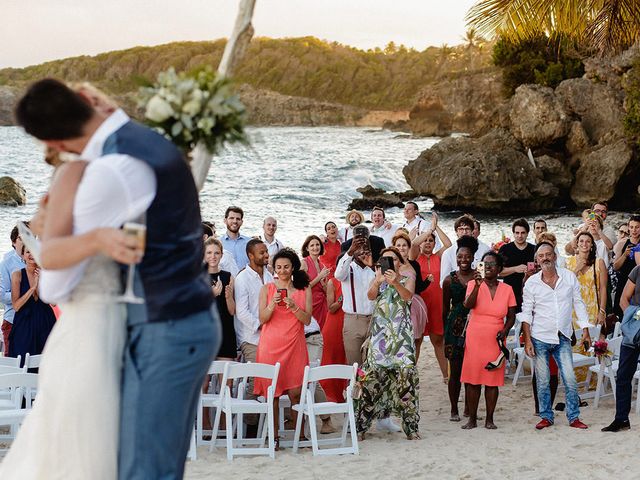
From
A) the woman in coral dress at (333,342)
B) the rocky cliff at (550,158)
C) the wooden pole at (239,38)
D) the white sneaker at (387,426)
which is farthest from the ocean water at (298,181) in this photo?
the wooden pole at (239,38)

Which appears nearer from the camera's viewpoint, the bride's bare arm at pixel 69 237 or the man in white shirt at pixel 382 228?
the bride's bare arm at pixel 69 237

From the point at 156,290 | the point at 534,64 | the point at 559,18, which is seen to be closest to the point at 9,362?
the point at 156,290

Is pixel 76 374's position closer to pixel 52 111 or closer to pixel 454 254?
pixel 52 111

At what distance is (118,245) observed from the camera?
8.89 ft

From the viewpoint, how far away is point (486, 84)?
7950 centimetres

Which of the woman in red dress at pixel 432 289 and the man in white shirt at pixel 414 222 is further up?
the man in white shirt at pixel 414 222

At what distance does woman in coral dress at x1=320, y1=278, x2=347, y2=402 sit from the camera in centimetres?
960

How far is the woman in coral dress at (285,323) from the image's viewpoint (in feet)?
27.4

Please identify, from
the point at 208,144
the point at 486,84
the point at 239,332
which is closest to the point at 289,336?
the point at 239,332

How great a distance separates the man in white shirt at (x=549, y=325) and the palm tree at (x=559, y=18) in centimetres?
963

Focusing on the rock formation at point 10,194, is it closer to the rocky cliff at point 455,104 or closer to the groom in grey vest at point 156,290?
the rocky cliff at point 455,104

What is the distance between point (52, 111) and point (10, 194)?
153 ft

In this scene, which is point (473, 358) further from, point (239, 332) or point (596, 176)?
point (596, 176)

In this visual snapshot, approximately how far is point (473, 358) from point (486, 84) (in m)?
73.3
